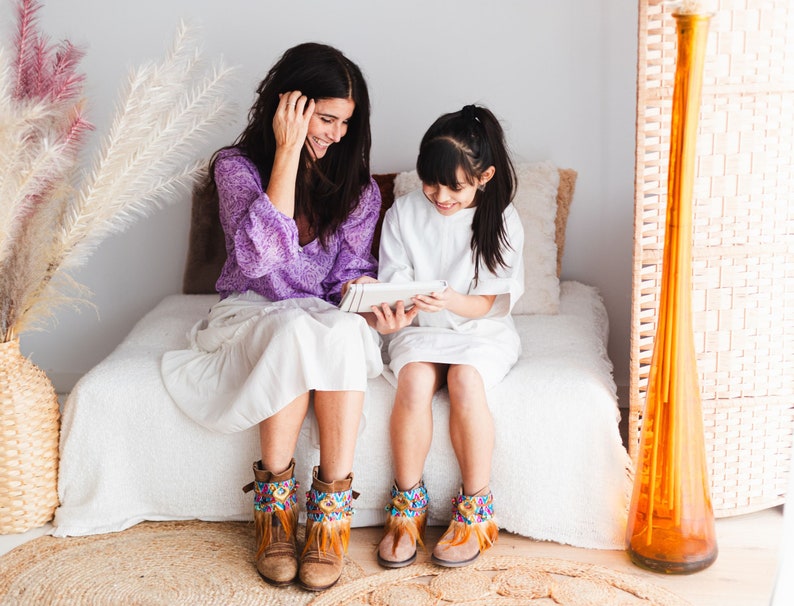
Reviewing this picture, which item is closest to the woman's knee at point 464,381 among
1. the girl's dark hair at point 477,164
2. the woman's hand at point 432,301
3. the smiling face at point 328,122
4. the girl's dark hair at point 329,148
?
the woman's hand at point 432,301

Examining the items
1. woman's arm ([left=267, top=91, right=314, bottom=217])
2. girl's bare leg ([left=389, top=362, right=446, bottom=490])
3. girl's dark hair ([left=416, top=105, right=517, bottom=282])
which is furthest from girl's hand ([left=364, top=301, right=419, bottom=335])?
woman's arm ([left=267, top=91, right=314, bottom=217])

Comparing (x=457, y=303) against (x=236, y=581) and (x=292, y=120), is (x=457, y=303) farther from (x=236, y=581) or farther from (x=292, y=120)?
(x=236, y=581)

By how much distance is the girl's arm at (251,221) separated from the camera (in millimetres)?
1933

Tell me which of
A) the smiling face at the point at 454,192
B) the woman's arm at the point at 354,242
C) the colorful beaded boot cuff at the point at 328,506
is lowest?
the colorful beaded boot cuff at the point at 328,506

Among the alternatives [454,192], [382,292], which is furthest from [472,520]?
[454,192]

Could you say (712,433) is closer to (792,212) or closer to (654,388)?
(654,388)

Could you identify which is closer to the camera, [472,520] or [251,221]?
[472,520]

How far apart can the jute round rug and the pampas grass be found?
1.71 feet

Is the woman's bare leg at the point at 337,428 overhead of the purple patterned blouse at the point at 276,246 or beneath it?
beneath

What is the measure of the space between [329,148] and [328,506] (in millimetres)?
838

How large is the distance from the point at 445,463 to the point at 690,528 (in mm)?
512

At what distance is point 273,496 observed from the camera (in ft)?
5.97

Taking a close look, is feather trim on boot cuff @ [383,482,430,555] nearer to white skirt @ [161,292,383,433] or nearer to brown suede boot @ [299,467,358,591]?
brown suede boot @ [299,467,358,591]

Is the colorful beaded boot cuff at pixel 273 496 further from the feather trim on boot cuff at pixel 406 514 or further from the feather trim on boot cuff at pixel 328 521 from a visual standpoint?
the feather trim on boot cuff at pixel 406 514
